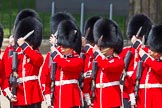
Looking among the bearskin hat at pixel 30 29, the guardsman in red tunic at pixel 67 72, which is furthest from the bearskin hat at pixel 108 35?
the bearskin hat at pixel 30 29

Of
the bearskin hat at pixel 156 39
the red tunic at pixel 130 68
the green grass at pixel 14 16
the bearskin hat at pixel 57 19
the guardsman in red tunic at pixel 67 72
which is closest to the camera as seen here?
the guardsman in red tunic at pixel 67 72

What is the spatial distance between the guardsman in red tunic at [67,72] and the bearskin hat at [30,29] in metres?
0.43

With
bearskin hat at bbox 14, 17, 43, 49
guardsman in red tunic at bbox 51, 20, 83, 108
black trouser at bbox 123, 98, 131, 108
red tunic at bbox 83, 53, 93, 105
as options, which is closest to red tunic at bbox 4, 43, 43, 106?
bearskin hat at bbox 14, 17, 43, 49

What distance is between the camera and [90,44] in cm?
845

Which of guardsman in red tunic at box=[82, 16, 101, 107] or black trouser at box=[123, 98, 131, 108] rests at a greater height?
guardsman in red tunic at box=[82, 16, 101, 107]

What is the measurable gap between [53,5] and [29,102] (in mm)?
9118

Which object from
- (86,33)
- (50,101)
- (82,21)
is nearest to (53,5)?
(82,21)

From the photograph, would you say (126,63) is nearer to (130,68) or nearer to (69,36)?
(130,68)

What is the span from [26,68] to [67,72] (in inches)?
21.0

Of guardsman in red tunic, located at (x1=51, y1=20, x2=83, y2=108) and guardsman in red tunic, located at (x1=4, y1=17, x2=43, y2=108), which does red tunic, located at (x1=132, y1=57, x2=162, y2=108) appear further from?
guardsman in red tunic, located at (x1=4, y1=17, x2=43, y2=108)

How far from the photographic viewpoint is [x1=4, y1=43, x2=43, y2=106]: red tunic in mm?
7602

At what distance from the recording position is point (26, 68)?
25.2ft

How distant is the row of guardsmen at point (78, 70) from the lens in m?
7.37

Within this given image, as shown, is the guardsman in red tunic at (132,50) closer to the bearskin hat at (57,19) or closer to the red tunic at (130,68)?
the red tunic at (130,68)
